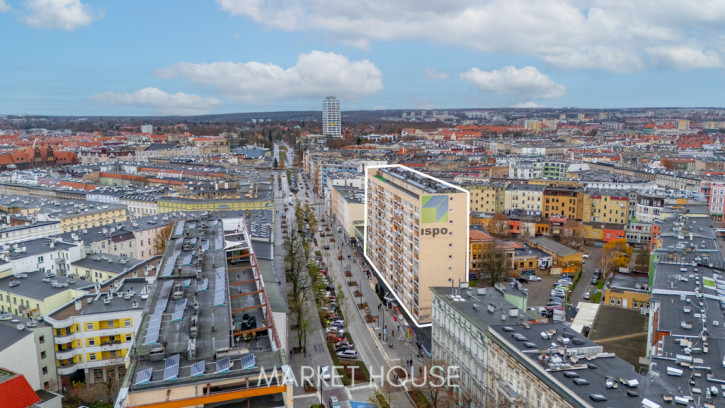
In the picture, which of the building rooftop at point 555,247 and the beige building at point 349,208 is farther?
the beige building at point 349,208

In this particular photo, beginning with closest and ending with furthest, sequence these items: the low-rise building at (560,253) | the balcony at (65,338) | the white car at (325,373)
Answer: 1. the balcony at (65,338)
2. the white car at (325,373)
3. the low-rise building at (560,253)

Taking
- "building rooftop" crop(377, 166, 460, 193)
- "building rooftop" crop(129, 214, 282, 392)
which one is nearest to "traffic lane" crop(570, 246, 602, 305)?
"building rooftop" crop(377, 166, 460, 193)

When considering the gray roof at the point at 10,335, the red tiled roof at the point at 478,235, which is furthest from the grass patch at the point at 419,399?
the red tiled roof at the point at 478,235

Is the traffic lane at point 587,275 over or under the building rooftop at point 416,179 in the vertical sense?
under

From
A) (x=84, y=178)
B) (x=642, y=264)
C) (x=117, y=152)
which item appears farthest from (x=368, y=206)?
(x=117, y=152)

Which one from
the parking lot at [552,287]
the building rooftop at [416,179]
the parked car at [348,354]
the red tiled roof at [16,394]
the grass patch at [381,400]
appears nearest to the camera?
the red tiled roof at [16,394]

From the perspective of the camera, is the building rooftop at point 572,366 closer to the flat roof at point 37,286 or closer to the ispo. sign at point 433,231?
the ispo. sign at point 433,231

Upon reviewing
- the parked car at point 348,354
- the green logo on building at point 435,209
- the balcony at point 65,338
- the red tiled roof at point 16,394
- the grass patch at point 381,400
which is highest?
A: the green logo on building at point 435,209

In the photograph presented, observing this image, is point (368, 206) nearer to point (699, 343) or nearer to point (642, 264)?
point (642, 264)

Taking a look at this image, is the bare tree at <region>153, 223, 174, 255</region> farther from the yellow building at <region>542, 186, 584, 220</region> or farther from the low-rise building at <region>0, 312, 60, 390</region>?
the yellow building at <region>542, 186, 584, 220</region>

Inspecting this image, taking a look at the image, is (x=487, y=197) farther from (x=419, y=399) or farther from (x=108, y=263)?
(x=419, y=399)
